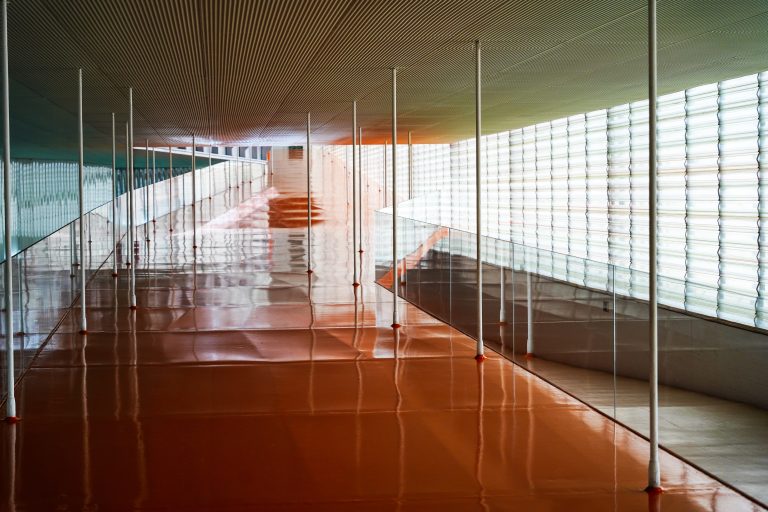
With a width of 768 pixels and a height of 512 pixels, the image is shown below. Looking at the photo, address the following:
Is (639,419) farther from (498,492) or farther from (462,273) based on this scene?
(462,273)

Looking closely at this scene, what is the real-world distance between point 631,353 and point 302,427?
3.10 metres

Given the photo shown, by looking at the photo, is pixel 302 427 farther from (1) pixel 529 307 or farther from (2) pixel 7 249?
(1) pixel 529 307

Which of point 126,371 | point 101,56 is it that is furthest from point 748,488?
point 101,56

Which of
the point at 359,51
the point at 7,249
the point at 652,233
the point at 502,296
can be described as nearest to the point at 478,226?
the point at 502,296

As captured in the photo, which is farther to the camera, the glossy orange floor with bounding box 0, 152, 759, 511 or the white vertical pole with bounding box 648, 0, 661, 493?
the white vertical pole with bounding box 648, 0, 661, 493

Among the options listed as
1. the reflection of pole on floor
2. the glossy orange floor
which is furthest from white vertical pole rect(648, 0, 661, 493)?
the reflection of pole on floor

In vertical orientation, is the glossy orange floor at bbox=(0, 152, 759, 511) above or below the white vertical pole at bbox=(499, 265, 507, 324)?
below

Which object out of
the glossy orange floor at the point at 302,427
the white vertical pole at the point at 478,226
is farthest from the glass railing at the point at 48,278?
the white vertical pole at the point at 478,226

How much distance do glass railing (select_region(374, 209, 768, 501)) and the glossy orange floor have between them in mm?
351

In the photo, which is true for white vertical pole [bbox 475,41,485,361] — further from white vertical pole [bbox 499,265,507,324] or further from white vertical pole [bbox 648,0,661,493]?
white vertical pole [bbox 648,0,661,493]

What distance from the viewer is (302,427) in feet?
25.3

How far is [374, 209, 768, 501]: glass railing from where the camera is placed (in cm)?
775

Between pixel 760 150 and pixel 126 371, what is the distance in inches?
467

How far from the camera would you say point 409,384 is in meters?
9.52
